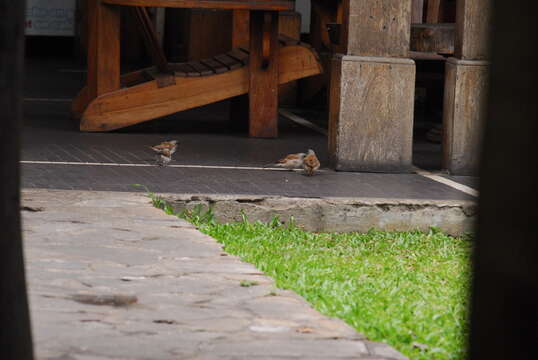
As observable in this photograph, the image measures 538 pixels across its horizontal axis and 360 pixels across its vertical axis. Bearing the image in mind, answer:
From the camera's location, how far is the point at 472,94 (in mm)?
7961

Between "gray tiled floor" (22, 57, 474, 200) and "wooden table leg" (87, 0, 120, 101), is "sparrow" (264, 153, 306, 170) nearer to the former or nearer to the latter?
"gray tiled floor" (22, 57, 474, 200)

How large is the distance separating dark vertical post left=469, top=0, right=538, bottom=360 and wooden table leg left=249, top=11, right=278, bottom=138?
8.35 m

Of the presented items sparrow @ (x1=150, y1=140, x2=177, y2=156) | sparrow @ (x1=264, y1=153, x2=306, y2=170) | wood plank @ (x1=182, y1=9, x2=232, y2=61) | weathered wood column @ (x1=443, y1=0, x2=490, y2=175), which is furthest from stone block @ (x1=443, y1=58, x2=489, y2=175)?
wood plank @ (x1=182, y1=9, x2=232, y2=61)

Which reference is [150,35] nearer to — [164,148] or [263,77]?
[263,77]

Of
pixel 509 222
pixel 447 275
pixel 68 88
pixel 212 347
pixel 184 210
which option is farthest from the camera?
pixel 68 88

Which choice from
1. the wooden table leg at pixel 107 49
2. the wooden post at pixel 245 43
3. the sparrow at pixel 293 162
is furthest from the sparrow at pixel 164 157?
the wooden post at pixel 245 43

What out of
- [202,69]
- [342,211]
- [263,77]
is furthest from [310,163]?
[202,69]

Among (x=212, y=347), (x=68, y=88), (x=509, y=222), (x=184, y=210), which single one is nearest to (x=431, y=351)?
(x=212, y=347)

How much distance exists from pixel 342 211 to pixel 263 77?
3378 millimetres

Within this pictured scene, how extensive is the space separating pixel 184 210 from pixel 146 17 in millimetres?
3849

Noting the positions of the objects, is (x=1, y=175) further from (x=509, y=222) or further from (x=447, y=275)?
(x=447, y=275)

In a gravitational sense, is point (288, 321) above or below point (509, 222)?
below

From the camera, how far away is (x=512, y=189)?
1383 millimetres

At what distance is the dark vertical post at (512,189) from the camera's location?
53.9 inches
